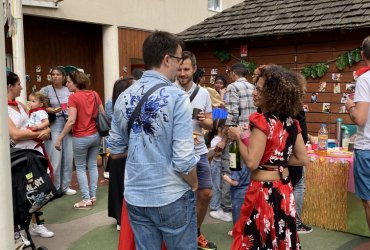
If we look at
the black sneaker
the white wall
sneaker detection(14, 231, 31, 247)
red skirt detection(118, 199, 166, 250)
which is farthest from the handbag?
the white wall

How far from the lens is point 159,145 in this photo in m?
2.26

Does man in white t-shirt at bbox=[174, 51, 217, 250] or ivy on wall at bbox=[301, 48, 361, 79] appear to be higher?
ivy on wall at bbox=[301, 48, 361, 79]

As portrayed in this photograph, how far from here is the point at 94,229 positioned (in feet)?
16.3

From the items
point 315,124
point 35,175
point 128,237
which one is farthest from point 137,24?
point 128,237

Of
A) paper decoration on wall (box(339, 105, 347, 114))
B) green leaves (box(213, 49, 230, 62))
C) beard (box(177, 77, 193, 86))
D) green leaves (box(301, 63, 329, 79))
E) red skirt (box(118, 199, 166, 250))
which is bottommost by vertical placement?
red skirt (box(118, 199, 166, 250))

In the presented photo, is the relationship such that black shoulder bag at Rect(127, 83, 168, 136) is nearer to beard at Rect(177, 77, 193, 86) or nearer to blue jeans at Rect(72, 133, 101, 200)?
beard at Rect(177, 77, 193, 86)

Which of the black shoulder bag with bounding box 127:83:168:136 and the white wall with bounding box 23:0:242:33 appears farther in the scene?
the white wall with bounding box 23:0:242:33

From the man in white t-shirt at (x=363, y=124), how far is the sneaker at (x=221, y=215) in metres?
1.85

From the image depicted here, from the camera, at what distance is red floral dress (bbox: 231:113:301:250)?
8.96 ft

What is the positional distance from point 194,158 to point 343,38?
5936mm

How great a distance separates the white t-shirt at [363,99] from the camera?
3.60 metres

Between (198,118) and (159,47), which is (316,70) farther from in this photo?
(159,47)

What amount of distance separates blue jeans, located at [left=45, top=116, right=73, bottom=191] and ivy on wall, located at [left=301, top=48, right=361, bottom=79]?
4521 mm

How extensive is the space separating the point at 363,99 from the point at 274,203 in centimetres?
148
